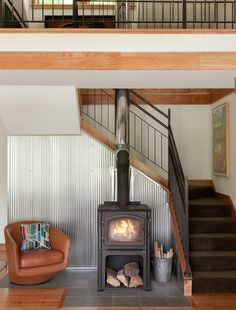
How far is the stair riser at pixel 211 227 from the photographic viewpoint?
5254 millimetres

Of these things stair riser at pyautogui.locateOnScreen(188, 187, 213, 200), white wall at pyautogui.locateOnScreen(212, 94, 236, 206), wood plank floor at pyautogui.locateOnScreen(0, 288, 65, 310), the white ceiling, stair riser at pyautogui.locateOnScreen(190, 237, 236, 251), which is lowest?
wood plank floor at pyautogui.locateOnScreen(0, 288, 65, 310)

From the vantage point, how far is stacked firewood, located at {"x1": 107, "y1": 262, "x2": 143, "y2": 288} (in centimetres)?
462

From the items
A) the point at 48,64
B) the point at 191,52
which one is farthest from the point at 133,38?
the point at 48,64

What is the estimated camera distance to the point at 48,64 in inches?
144

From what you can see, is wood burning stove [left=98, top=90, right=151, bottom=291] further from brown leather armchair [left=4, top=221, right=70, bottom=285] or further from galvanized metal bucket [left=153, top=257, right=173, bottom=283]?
brown leather armchair [left=4, top=221, right=70, bottom=285]

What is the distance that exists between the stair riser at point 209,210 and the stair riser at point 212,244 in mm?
585

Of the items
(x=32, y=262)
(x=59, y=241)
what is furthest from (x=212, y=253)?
(x=32, y=262)

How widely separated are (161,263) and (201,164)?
7.18ft

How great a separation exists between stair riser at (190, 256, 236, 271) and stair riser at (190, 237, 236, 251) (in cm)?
27

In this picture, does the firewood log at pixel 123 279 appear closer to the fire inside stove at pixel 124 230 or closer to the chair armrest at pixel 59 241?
the fire inside stove at pixel 124 230

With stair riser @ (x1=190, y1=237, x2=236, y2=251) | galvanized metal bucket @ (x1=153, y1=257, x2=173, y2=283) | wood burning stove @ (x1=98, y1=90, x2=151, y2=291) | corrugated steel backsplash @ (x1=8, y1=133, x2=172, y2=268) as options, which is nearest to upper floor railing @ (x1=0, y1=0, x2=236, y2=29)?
corrugated steel backsplash @ (x1=8, y1=133, x2=172, y2=268)

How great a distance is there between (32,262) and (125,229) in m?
1.23

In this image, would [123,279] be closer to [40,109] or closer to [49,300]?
[49,300]

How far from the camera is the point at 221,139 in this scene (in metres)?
5.85
